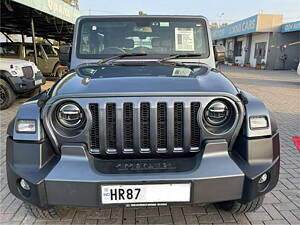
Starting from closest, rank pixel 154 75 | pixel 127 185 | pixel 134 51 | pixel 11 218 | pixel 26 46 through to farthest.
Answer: pixel 127 185, pixel 154 75, pixel 11 218, pixel 134 51, pixel 26 46

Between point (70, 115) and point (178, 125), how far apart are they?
2.68 feet

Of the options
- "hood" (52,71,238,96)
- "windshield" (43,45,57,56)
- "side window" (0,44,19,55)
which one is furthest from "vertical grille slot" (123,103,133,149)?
"windshield" (43,45,57,56)

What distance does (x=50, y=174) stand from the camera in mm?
1856

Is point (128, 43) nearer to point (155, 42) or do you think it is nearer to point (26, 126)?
point (155, 42)

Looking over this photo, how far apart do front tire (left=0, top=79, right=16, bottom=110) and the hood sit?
5619 mm

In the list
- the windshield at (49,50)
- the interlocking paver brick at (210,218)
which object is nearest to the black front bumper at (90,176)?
the interlocking paver brick at (210,218)

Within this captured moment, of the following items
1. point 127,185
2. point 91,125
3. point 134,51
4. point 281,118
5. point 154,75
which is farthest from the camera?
point 281,118

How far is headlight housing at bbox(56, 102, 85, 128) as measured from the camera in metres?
1.98

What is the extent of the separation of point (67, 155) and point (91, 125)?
0.89ft

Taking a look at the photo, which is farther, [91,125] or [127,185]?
[91,125]

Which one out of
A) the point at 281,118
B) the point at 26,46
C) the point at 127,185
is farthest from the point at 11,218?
the point at 26,46

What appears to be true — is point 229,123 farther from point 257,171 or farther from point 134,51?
point 134,51

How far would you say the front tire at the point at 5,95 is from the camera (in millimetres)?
6985

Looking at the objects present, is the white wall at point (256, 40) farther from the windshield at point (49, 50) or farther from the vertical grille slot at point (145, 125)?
the vertical grille slot at point (145, 125)
